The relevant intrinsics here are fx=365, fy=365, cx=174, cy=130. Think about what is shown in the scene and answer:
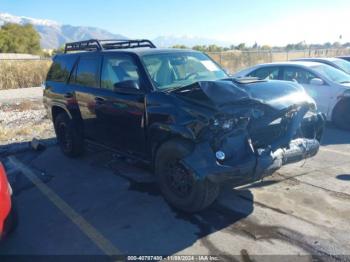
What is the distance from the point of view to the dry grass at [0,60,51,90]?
20.8m

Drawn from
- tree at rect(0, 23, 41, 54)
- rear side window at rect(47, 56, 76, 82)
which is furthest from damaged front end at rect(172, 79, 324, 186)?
tree at rect(0, 23, 41, 54)

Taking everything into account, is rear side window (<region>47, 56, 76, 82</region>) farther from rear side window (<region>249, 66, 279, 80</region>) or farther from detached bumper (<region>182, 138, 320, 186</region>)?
rear side window (<region>249, 66, 279, 80</region>)

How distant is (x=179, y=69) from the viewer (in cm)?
525

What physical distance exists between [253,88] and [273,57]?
24559 mm

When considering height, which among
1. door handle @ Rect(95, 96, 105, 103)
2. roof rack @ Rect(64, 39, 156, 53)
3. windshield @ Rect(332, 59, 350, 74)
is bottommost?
door handle @ Rect(95, 96, 105, 103)

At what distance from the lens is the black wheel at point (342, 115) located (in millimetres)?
8122

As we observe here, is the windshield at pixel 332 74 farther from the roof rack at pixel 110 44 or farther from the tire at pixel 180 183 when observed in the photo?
the tire at pixel 180 183

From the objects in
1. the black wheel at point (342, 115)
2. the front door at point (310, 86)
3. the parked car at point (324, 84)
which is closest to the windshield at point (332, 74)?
the parked car at point (324, 84)

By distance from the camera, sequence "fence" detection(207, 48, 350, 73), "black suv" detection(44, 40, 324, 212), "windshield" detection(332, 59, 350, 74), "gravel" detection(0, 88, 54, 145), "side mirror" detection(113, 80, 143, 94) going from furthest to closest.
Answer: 1. "fence" detection(207, 48, 350, 73)
2. "windshield" detection(332, 59, 350, 74)
3. "gravel" detection(0, 88, 54, 145)
4. "side mirror" detection(113, 80, 143, 94)
5. "black suv" detection(44, 40, 324, 212)

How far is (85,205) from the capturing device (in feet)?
15.9

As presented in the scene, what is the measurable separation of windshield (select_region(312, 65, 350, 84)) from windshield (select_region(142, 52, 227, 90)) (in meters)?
3.91

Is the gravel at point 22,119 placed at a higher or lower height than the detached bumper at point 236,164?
lower

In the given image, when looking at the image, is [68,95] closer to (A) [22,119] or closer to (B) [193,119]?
(B) [193,119]

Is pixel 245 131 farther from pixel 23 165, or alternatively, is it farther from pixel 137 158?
pixel 23 165
